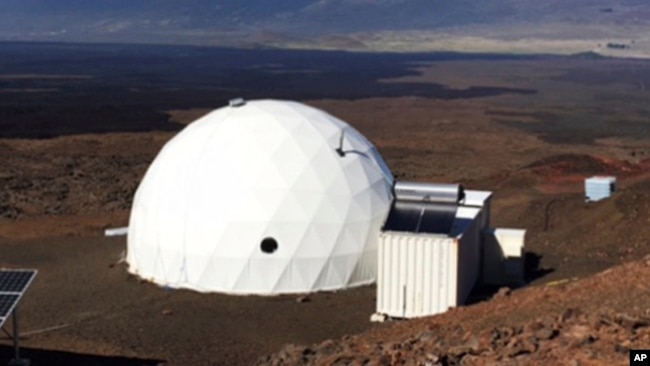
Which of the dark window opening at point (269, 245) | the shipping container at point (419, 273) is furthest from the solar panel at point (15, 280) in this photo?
the shipping container at point (419, 273)

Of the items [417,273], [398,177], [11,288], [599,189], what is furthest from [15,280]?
[398,177]

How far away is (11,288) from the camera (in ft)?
59.0

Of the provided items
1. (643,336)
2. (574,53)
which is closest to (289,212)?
(643,336)

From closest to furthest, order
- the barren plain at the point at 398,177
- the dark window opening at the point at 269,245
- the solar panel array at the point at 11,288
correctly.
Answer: the barren plain at the point at 398,177, the solar panel array at the point at 11,288, the dark window opening at the point at 269,245

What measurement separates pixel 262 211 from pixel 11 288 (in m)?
7.99

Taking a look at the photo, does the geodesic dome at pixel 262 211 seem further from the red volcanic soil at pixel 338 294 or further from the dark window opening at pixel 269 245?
the red volcanic soil at pixel 338 294

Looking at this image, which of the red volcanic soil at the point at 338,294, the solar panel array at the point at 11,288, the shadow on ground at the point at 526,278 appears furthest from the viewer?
the shadow on ground at the point at 526,278

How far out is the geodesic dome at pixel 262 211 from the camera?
79.8 ft

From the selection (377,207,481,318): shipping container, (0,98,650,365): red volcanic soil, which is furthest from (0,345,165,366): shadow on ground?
(377,207,481,318): shipping container

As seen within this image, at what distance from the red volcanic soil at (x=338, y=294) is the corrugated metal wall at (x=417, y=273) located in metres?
1.02

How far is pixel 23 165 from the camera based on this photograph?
4969 centimetres

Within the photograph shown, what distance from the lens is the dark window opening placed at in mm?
24266

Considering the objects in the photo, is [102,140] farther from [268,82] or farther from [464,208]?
[268,82]

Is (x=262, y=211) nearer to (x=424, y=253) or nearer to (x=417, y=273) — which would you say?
(x=417, y=273)
